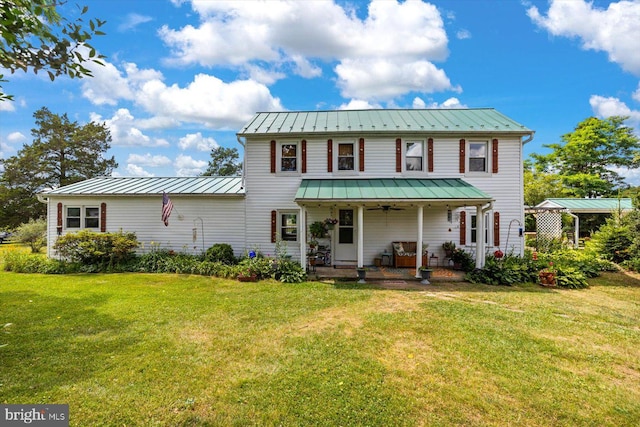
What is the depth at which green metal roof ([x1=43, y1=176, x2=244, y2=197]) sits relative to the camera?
12141 mm

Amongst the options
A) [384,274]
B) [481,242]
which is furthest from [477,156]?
[384,274]

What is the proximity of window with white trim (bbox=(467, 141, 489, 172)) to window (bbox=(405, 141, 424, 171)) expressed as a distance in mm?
1949

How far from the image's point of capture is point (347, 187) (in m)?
10.5

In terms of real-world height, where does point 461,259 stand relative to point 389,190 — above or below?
below

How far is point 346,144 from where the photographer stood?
11.6 meters

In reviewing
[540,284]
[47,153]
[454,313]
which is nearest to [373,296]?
[454,313]

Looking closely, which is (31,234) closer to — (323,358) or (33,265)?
(33,265)

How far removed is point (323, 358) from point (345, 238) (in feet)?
24.5

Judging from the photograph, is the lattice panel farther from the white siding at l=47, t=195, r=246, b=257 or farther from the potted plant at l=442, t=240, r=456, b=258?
the white siding at l=47, t=195, r=246, b=257

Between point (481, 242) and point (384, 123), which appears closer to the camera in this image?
point (481, 242)

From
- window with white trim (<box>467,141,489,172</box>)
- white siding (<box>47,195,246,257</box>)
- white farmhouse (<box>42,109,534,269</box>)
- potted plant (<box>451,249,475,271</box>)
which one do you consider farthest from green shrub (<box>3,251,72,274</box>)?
window with white trim (<box>467,141,489,172</box>)

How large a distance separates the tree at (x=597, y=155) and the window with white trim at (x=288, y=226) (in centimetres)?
2875

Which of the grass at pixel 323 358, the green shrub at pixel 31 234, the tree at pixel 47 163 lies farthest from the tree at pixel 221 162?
the grass at pixel 323 358

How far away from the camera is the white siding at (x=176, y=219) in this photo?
11930 millimetres
